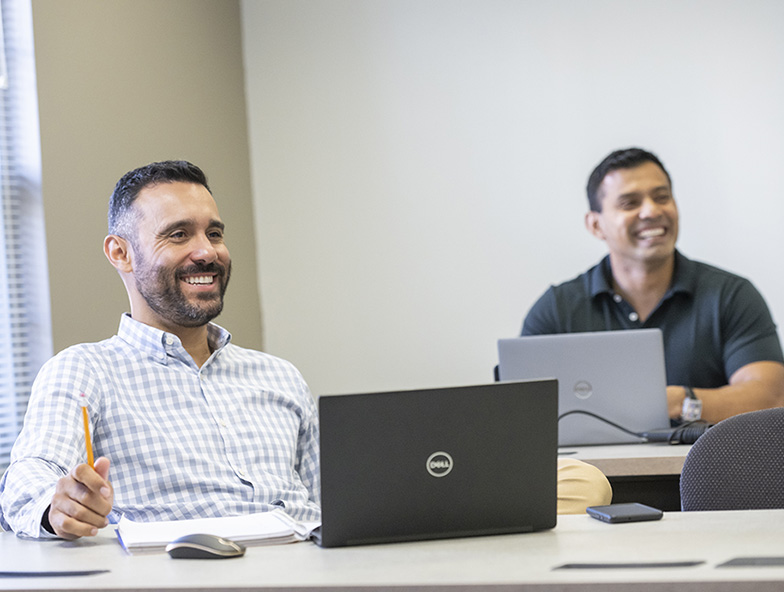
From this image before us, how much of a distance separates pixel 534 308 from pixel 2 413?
1752mm

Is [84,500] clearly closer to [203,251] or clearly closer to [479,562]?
[479,562]

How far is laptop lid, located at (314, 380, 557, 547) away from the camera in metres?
1.18

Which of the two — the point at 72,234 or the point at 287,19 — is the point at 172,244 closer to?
the point at 72,234

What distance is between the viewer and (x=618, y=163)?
3.17 m

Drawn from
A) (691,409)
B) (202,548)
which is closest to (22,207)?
(202,548)

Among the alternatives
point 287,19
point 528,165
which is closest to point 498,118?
point 528,165

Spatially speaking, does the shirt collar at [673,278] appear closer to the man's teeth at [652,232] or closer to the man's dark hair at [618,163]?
the man's teeth at [652,232]

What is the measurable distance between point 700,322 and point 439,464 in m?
2.03

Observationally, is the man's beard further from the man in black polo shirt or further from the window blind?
the man in black polo shirt

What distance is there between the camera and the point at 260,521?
1306mm

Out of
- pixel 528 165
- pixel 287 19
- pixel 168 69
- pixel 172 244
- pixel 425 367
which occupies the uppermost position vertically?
pixel 287 19

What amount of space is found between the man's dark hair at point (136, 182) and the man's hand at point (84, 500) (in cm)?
77

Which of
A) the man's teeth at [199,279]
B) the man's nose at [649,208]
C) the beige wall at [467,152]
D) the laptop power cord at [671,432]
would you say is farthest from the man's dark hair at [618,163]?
the man's teeth at [199,279]

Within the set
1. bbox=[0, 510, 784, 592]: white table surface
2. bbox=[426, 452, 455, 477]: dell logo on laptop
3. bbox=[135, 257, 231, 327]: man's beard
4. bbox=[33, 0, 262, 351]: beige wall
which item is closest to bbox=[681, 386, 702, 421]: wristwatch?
bbox=[0, 510, 784, 592]: white table surface
